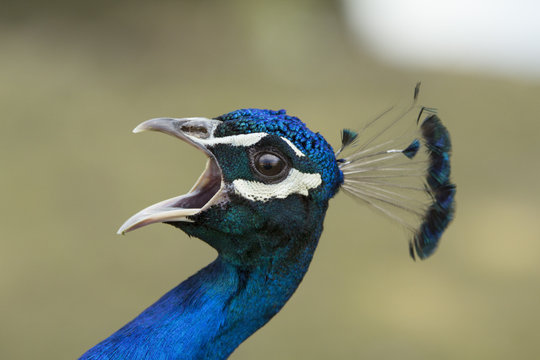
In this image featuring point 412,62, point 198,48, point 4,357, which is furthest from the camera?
point 412,62

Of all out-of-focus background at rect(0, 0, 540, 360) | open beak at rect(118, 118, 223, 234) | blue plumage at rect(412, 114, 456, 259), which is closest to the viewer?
open beak at rect(118, 118, 223, 234)

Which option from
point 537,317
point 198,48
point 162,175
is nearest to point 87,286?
point 162,175

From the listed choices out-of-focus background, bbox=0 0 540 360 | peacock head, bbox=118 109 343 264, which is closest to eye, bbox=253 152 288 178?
peacock head, bbox=118 109 343 264

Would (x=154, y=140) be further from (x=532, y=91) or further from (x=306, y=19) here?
(x=532, y=91)

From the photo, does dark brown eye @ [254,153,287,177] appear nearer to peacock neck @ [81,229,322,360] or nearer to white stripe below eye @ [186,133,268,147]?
white stripe below eye @ [186,133,268,147]

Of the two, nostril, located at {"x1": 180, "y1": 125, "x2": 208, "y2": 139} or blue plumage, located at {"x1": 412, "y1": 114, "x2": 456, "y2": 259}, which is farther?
blue plumage, located at {"x1": 412, "y1": 114, "x2": 456, "y2": 259}

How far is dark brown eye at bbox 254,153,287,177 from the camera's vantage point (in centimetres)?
99

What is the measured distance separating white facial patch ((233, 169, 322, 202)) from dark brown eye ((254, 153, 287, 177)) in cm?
2

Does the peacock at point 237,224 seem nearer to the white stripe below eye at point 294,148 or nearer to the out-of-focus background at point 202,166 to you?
the white stripe below eye at point 294,148

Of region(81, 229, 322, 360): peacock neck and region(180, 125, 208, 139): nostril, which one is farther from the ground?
region(180, 125, 208, 139): nostril

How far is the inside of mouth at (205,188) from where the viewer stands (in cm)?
104

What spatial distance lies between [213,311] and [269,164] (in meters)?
0.27

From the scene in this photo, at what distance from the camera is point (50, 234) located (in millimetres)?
3385

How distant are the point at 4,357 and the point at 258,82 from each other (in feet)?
11.2
